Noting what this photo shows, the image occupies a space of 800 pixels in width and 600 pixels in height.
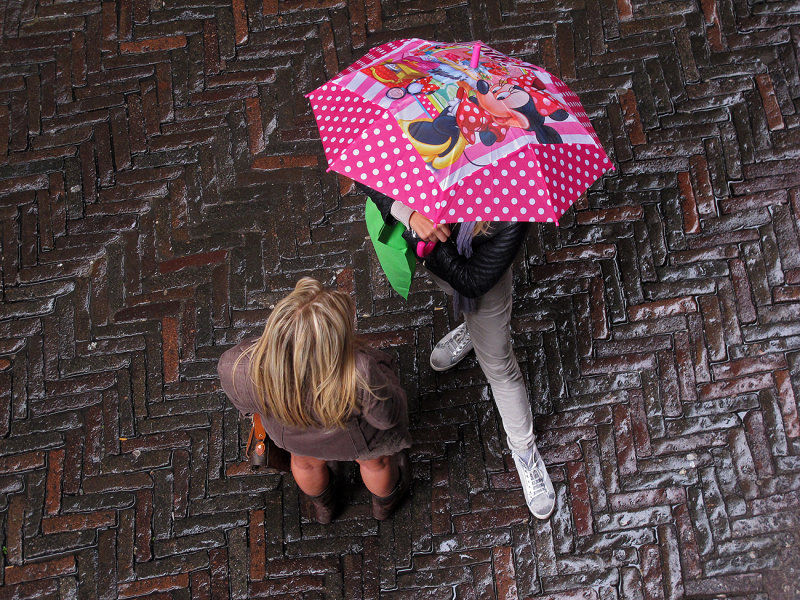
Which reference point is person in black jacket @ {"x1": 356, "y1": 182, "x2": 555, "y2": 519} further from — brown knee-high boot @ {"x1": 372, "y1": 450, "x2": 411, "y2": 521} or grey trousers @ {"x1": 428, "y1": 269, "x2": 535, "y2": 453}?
brown knee-high boot @ {"x1": 372, "y1": 450, "x2": 411, "y2": 521}

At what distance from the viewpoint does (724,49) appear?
4215mm

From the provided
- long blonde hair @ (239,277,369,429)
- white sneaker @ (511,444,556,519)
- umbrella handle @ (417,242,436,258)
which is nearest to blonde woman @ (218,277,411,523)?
long blonde hair @ (239,277,369,429)

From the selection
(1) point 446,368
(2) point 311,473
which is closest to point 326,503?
(2) point 311,473

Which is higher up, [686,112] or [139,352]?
[686,112]

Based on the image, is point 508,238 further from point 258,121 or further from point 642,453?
point 258,121

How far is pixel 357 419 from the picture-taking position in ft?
8.29

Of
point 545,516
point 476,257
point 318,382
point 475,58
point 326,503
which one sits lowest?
point 545,516

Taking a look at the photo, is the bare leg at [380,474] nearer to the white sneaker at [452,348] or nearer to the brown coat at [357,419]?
the brown coat at [357,419]

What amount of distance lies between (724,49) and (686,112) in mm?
484

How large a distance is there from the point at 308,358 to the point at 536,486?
5.28 feet

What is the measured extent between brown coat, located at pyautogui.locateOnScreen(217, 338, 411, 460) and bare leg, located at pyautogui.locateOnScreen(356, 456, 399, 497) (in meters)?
0.22

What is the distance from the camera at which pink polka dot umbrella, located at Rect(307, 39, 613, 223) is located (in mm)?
2262

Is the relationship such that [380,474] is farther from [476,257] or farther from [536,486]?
[476,257]

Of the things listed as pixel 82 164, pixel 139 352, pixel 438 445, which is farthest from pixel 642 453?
pixel 82 164
